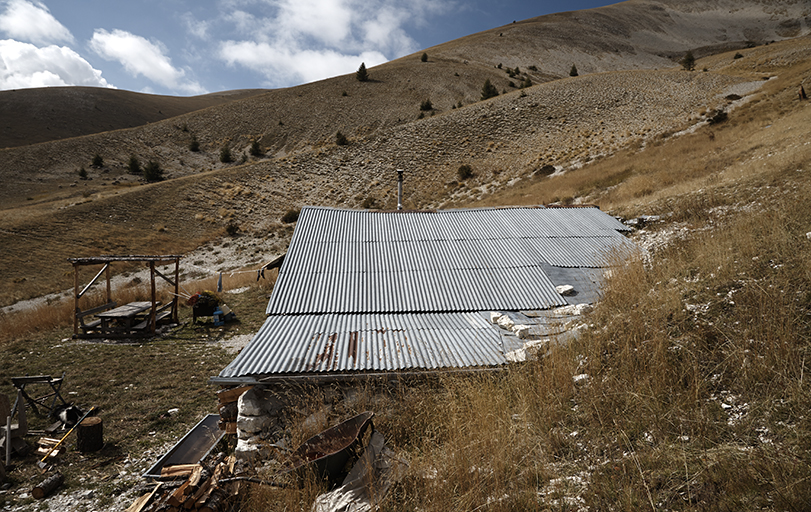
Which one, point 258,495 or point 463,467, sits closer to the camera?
point 463,467

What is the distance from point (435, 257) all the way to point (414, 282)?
1.50 m

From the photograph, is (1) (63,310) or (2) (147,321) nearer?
(2) (147,321)

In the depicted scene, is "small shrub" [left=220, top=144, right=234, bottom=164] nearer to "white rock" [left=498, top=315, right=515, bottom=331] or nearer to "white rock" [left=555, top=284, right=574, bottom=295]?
"white rock" [left=555, top=284, right=574, bottom=295]

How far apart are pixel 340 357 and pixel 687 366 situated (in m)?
4.70

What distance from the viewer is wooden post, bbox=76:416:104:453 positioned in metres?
6.80

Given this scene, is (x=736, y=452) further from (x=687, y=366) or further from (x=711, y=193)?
(x=711, y=193)

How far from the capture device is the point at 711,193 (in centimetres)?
1314

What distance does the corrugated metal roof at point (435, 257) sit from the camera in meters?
9.12

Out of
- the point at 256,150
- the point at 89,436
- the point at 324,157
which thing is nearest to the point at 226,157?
the point at 256,150

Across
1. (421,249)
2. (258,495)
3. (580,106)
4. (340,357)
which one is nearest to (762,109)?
(580,106)

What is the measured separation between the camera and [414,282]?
9.89m

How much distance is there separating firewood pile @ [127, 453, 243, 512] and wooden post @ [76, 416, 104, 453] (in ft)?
10.1

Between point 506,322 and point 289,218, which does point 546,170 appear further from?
point 506,322

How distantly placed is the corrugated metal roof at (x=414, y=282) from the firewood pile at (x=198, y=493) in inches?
51.9
